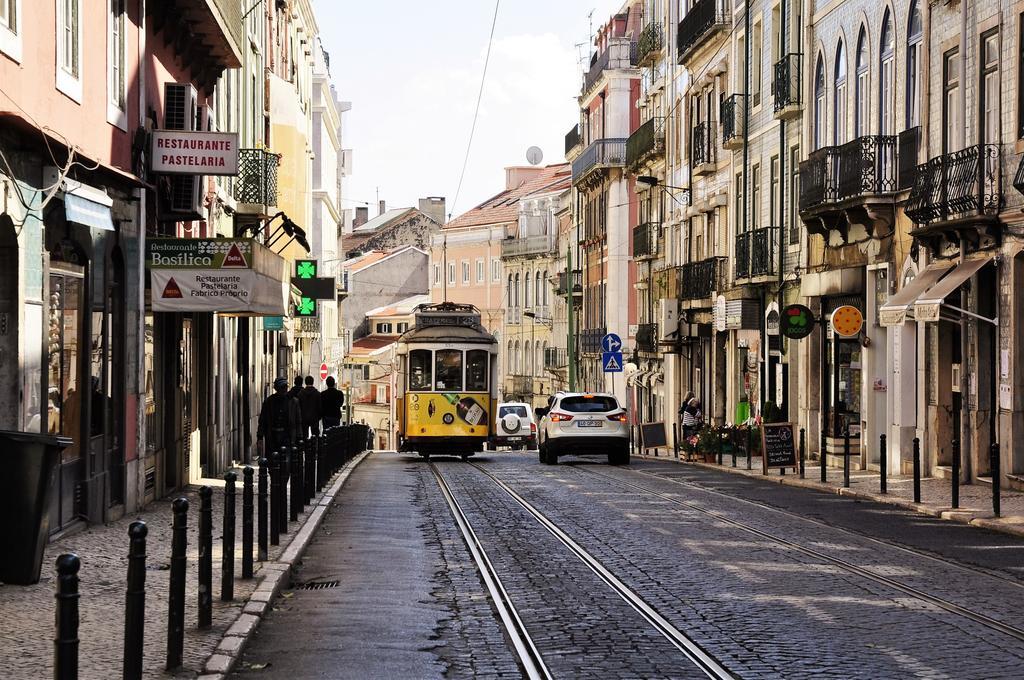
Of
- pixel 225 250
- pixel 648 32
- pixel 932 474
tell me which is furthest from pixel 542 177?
pixel 225 250

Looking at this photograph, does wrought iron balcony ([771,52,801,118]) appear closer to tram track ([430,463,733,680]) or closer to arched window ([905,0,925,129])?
arched window ([905,0,925,129])

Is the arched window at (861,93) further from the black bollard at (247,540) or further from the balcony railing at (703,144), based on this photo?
the black bollard at (247,540)

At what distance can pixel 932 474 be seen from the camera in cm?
2983

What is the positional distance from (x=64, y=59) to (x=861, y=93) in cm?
2091

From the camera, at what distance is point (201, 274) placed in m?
21.5

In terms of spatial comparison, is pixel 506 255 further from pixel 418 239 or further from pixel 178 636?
pixel 178 636

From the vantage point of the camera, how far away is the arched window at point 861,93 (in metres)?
34.4

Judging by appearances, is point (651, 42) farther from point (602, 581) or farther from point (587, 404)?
point (602, 581)

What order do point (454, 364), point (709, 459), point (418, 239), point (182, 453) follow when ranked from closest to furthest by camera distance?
point (182, 453)
point (709, 459)
point (454, 364)
point (418, 239)

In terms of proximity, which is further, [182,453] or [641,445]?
[641,445]

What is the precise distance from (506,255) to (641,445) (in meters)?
48.0

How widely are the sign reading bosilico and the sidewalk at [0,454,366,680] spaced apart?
200 inches

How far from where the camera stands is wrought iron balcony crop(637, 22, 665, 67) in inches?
2443

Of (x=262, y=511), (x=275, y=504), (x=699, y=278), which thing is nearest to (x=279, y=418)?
(x=275, y=504)
